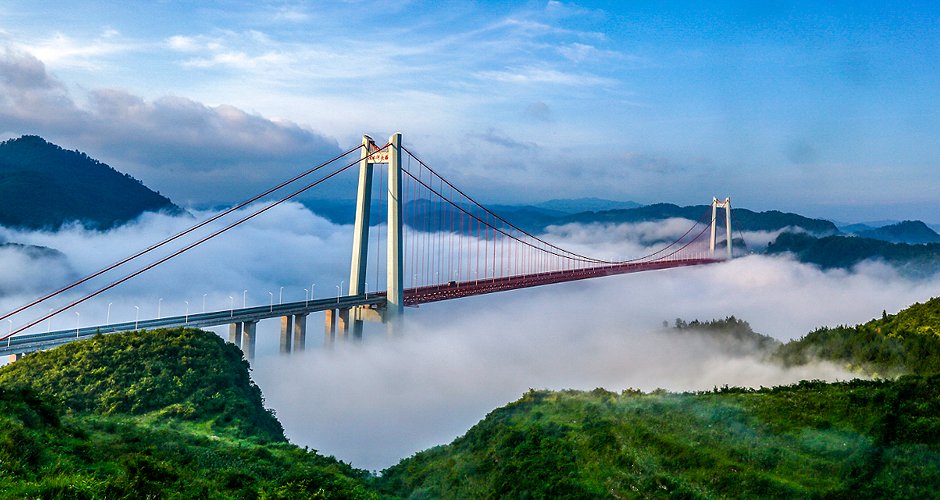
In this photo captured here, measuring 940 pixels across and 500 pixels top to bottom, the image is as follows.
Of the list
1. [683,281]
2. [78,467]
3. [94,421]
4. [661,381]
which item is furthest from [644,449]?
[683,281]

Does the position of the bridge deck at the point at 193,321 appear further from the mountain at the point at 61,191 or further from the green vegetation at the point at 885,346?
the mountain at the point at 61,191

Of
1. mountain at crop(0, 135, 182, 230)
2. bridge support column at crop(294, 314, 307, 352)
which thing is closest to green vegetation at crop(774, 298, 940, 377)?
bridge support column at crop(294, 314, 307, 352)

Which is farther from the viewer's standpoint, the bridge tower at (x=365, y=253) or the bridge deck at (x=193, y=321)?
the bridge tower at (x=365, y=253)

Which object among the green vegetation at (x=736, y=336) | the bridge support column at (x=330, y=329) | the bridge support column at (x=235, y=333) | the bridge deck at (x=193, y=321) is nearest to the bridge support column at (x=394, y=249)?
the bridge deck at (x=193, y=321)

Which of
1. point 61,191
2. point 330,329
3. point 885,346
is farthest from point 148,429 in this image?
point 61,191

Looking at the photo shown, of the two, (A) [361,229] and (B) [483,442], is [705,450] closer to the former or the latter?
(B) [483,442]

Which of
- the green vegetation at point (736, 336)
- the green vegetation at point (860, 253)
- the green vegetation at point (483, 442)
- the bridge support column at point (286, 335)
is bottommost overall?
the green vegetation at point (736, 336)

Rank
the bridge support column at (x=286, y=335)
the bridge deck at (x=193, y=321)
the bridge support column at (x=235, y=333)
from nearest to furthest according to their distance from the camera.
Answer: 1. the bridge deck at (x=193, y=321)
2. the bridge support column at (x=235, y=333)
3. the bridge support column at (x=286, y=335)
